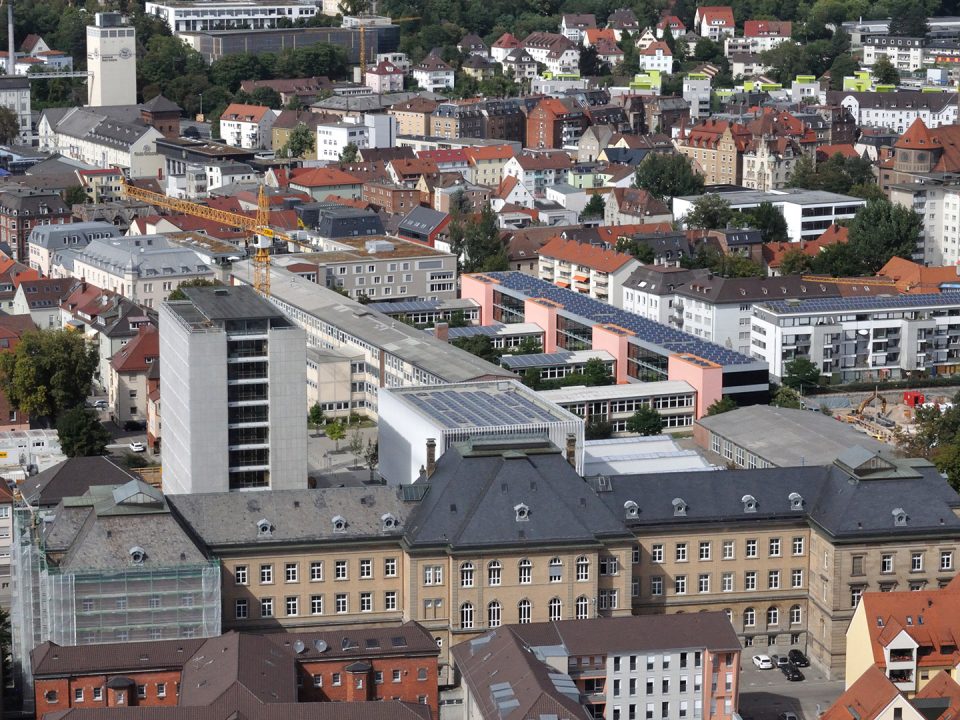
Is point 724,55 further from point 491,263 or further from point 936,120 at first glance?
point 491,263

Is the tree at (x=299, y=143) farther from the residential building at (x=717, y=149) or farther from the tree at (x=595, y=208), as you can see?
the tree at (x=595, y=208)

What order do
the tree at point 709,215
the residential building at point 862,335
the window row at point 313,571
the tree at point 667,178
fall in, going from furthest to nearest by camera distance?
the tree at point 667,178
the tree at point 709,215
the residential building at point 862,335
the window row at point 313,571

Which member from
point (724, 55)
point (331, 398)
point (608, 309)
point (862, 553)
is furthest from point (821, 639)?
point (724, 55)

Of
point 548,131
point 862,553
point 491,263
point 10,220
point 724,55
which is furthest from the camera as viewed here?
point 724,55

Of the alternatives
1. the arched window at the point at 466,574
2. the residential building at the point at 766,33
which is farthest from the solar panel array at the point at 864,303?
the residential building at the point at 766,33

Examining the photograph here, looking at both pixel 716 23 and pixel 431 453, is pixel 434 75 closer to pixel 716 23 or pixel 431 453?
pixel 716 23

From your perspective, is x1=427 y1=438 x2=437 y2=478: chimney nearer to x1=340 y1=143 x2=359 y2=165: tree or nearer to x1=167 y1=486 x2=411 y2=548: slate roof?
x1=167 y1=486 x2=411 y2=548: slate roof

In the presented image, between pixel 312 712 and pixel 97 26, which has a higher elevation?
pixel 97 26
